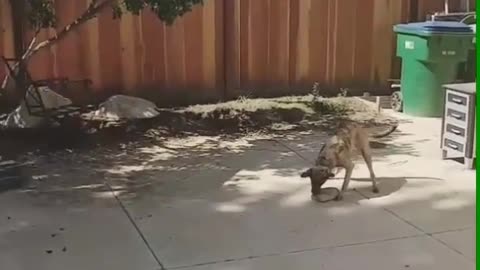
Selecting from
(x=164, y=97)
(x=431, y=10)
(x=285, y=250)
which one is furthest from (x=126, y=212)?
(x=431, y=10)

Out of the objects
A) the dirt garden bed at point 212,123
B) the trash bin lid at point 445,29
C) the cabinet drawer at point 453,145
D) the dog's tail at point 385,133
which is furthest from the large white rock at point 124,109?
the cabinet drawer at point 453,145

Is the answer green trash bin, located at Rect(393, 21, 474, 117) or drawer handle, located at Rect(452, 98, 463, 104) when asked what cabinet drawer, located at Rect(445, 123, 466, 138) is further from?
green trash bin, located at Rect(393, 21, 474, 117)

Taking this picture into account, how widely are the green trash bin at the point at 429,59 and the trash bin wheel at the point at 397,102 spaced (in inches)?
2.8

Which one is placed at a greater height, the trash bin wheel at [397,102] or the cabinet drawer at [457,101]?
the cabinet drawer at [457,101]

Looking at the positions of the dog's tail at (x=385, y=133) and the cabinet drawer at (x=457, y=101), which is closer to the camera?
the cabinet drawer at (x=457, y=101)

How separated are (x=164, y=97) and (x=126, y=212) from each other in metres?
3.36

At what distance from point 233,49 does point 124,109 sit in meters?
1.61

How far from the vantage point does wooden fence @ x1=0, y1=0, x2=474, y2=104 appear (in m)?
7.41

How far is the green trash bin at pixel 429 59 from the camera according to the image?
6789 mm

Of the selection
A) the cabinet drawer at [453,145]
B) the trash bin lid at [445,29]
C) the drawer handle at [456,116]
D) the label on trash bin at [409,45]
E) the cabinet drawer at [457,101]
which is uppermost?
the trash bin lid at [445,29]

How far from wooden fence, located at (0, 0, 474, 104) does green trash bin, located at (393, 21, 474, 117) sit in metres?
1.05

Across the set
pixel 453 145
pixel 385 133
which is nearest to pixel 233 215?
pixel 453 145

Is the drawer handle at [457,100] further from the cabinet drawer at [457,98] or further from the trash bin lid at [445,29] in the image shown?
the trash bin lid at [445,29]

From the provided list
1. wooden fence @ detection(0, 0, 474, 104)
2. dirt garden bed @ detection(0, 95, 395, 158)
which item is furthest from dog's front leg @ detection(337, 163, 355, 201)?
wooden fence @ detection(0, 0, 474, 104)
